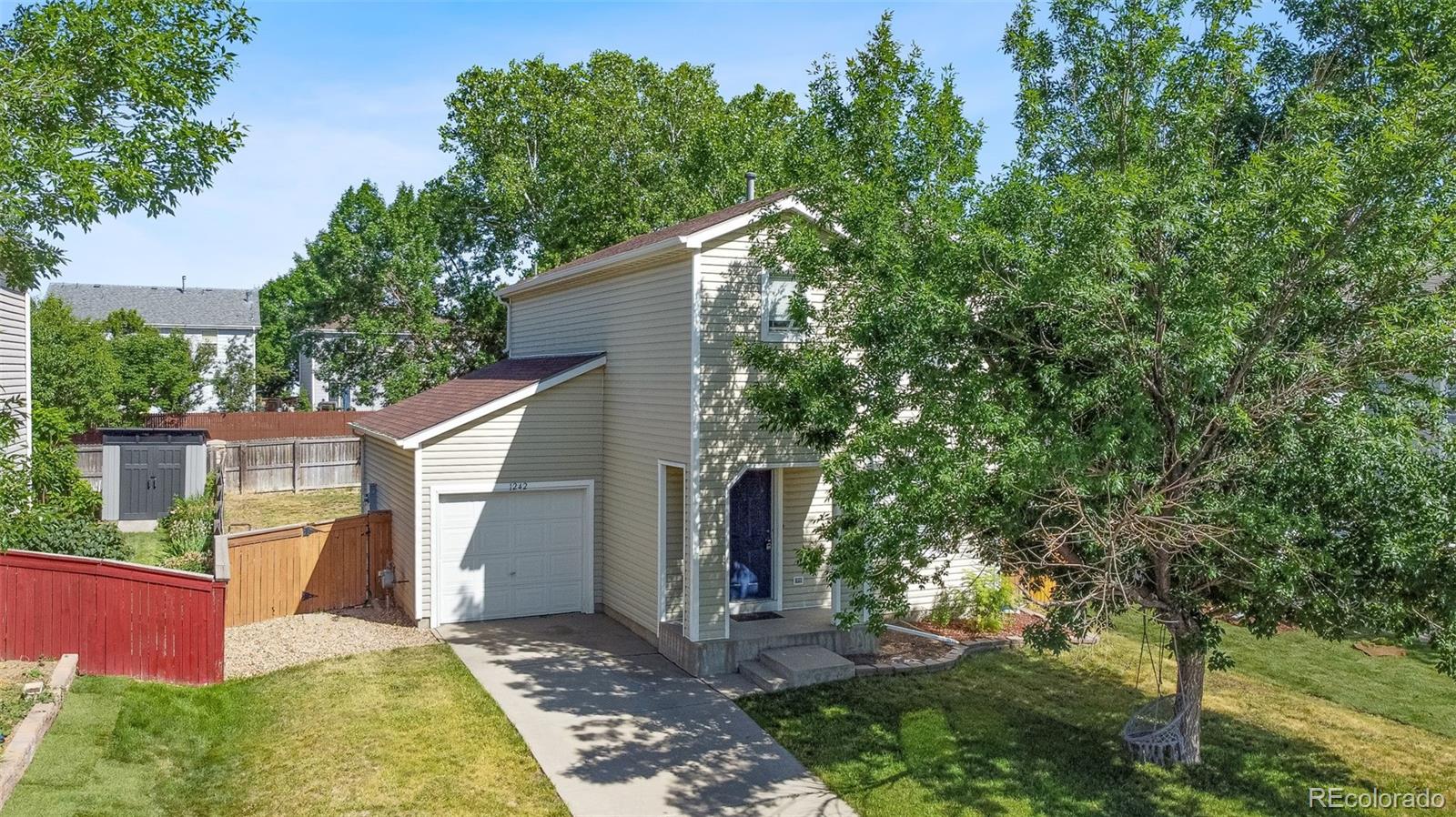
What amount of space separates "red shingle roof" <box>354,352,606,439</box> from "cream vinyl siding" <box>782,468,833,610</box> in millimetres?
3803

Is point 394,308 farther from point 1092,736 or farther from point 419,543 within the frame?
point 1092,736

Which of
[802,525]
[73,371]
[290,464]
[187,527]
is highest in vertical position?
[73,371]

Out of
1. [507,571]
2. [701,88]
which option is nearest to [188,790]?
[507,571]

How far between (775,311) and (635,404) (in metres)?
2.65

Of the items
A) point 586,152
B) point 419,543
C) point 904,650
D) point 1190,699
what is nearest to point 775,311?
point 904,650

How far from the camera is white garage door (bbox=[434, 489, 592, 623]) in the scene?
13898 mm

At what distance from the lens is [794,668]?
37.5 ft

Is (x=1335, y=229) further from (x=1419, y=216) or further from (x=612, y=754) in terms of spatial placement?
(x=612, y=754)

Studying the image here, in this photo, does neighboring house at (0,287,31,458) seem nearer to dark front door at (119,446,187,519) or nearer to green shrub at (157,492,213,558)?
green shrub at (157,492,213,558)

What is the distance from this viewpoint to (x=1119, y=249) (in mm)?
7340

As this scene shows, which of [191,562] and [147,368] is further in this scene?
[147,368]

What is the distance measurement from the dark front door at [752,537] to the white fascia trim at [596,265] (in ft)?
11.4

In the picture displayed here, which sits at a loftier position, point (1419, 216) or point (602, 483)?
point (1419, 216)

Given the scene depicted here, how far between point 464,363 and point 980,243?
2364 centimetres
